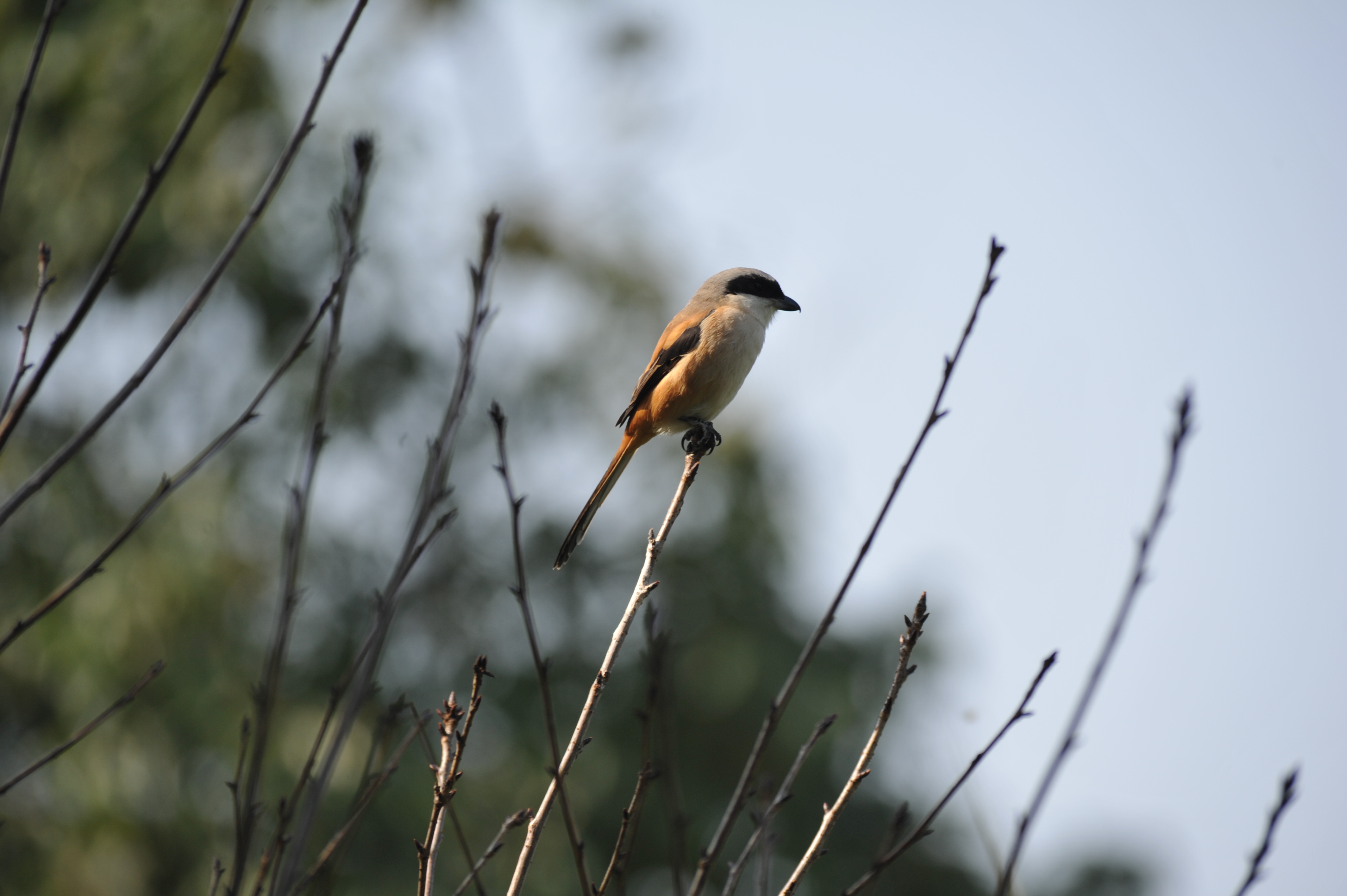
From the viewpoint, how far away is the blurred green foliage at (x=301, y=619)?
564 cm

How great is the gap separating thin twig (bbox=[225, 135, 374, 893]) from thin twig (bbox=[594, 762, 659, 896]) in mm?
569

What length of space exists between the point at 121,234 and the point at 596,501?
2091 mm

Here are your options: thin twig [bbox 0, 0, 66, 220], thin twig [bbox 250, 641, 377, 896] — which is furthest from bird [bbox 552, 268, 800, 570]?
thin twig [bbox 0, 0, 66, 220]

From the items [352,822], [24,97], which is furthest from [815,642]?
[24,97]

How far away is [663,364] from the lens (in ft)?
13.5

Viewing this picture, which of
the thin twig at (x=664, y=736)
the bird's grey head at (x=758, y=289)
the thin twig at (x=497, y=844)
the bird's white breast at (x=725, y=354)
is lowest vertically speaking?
the thin twig at (x=497, y=844)

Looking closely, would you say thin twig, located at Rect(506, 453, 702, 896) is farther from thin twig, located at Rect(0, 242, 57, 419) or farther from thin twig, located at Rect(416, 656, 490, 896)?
thin twig, located at Rect(0, 242, 57, 419)

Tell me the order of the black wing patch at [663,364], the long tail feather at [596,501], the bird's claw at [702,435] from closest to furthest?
the long tail feather at [596,501], the bird's claw at [702,435], the black wing patch at [663,364]

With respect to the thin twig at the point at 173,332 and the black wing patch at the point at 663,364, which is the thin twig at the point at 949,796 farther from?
the black wing patch at the point at 663,364

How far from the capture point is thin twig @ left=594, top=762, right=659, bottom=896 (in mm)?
1692

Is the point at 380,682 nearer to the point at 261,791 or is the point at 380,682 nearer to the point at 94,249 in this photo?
the point at 261,791

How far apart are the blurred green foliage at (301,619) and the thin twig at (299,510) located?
1.19 m

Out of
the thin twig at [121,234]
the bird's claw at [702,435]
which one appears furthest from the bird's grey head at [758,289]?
the thin twig at [121,234]

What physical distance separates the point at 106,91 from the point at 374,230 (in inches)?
77.3
